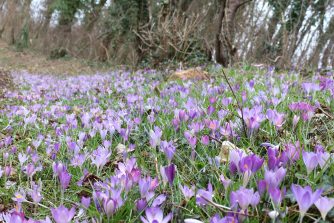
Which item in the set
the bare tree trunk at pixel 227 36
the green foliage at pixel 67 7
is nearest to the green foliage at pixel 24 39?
the green foliage at pixel 67 7

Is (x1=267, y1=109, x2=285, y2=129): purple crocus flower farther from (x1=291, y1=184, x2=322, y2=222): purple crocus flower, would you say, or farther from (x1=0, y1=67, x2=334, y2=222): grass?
(x1=291, y1=184, x2=322, y2=222): purple crocus flower

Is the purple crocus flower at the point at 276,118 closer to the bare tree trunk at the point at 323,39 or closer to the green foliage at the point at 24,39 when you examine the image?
the bare tree trunk at the point at 323,39

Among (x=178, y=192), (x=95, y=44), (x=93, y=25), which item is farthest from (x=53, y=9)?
(x=178, y=192)

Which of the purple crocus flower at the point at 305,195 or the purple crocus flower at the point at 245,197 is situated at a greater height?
the purple crocus flower at the point at 305,195

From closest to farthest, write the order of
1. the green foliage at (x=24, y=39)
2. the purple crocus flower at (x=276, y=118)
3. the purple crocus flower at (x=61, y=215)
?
the purple crocus flower at (x=61, y=215)
the purple crocus flower at (x=276, y=118)
the green foliage at (x=24, y=39)

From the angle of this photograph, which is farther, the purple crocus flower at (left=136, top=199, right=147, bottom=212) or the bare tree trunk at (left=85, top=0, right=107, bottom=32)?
the bare tree trunk at (left=85, top=0, right=107, bottom=32)

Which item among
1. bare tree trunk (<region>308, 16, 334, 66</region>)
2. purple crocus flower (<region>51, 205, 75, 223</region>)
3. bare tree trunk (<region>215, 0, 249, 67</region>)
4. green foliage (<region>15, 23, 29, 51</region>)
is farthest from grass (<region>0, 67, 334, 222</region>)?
green foliage (<region>15, 23, 29, 51</region>)

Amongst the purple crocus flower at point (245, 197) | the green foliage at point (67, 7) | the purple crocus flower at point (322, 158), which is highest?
the green foliage at point (67, 7)

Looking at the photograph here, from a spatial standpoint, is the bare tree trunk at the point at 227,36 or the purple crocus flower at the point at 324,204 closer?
the purple crocus flower at the point at 324,204

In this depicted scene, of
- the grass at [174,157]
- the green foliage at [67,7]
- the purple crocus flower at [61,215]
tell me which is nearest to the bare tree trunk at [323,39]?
the grass at [174,157]

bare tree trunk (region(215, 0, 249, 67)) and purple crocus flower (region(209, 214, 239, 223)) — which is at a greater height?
bare tree trunk (region(215, 0, 249, 67))

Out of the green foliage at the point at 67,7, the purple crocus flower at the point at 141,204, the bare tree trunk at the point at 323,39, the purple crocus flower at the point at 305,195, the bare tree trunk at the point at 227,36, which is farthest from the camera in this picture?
the green foliage at the point at 67,7

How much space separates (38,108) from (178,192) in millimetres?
3068

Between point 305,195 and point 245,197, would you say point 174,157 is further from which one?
point 305,195
